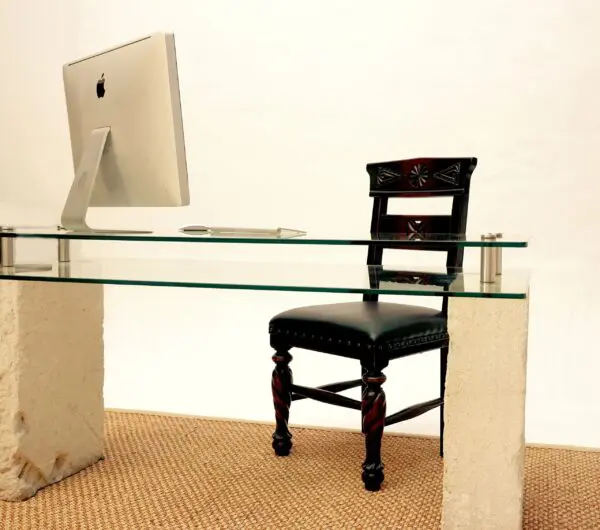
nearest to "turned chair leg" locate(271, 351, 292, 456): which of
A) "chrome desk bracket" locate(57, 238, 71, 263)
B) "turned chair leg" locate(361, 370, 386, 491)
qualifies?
"turned chair leg" locate(361, 370, 386, 491)

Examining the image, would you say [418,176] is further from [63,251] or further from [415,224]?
[63,251]

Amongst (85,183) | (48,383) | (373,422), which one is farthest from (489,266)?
(48,383)

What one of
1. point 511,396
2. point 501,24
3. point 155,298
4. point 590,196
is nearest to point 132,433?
point 511,396

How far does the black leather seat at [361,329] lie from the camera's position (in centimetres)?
234

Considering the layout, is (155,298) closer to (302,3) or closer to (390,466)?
(302,3)

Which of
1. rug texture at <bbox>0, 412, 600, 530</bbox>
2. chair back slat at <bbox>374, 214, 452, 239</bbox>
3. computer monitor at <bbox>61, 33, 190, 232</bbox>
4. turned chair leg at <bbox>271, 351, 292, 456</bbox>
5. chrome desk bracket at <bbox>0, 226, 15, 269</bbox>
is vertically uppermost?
computer monitor at <bbox>61, 33, 190, 232</bbox>

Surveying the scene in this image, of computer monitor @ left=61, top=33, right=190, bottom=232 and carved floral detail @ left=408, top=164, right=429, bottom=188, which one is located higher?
computer monitor @ left=61, top=33, right=190, bottom=232

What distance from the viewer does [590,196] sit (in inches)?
160

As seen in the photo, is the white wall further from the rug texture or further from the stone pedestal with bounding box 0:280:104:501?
the stone pedestal with bounding box 0:280:104:501

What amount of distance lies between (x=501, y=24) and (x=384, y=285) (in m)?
2.94

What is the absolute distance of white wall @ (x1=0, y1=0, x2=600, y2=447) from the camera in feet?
13.1

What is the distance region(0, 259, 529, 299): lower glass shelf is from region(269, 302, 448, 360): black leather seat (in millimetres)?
225

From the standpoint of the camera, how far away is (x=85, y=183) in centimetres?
229

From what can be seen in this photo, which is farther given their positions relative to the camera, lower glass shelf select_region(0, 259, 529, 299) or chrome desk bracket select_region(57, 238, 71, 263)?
chrome desk bracket select_region(57, 238, 71, 263)
